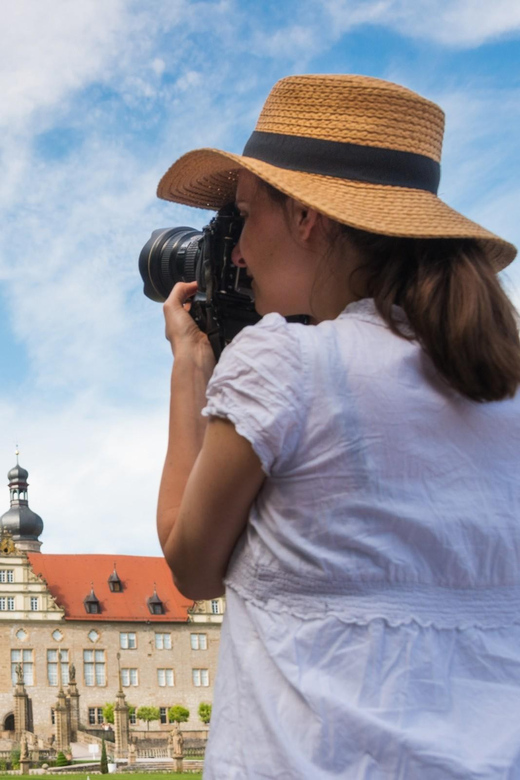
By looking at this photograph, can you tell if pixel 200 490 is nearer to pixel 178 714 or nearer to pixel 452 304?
pixel 452 304

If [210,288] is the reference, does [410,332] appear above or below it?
below

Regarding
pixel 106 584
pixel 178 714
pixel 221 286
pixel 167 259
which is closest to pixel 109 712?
pixel 178 714

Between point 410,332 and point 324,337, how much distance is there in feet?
0.32

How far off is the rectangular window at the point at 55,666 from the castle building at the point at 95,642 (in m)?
0.04

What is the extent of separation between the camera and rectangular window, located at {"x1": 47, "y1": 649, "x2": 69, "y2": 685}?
38.9 m

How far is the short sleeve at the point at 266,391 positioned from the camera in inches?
38.1

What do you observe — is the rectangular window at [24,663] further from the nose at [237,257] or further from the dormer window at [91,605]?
the nose at [237,257]

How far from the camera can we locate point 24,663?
128 ft

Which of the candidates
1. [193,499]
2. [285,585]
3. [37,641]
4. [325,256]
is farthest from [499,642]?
[37,641]

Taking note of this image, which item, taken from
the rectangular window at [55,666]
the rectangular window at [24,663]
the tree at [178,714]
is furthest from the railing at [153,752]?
the rectangular window at [24,663]

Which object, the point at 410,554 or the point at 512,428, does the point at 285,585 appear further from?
the point at 512,428

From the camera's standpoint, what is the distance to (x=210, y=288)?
147 centimetres

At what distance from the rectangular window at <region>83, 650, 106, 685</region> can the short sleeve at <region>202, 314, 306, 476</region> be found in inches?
1584

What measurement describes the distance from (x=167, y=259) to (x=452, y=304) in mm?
863
